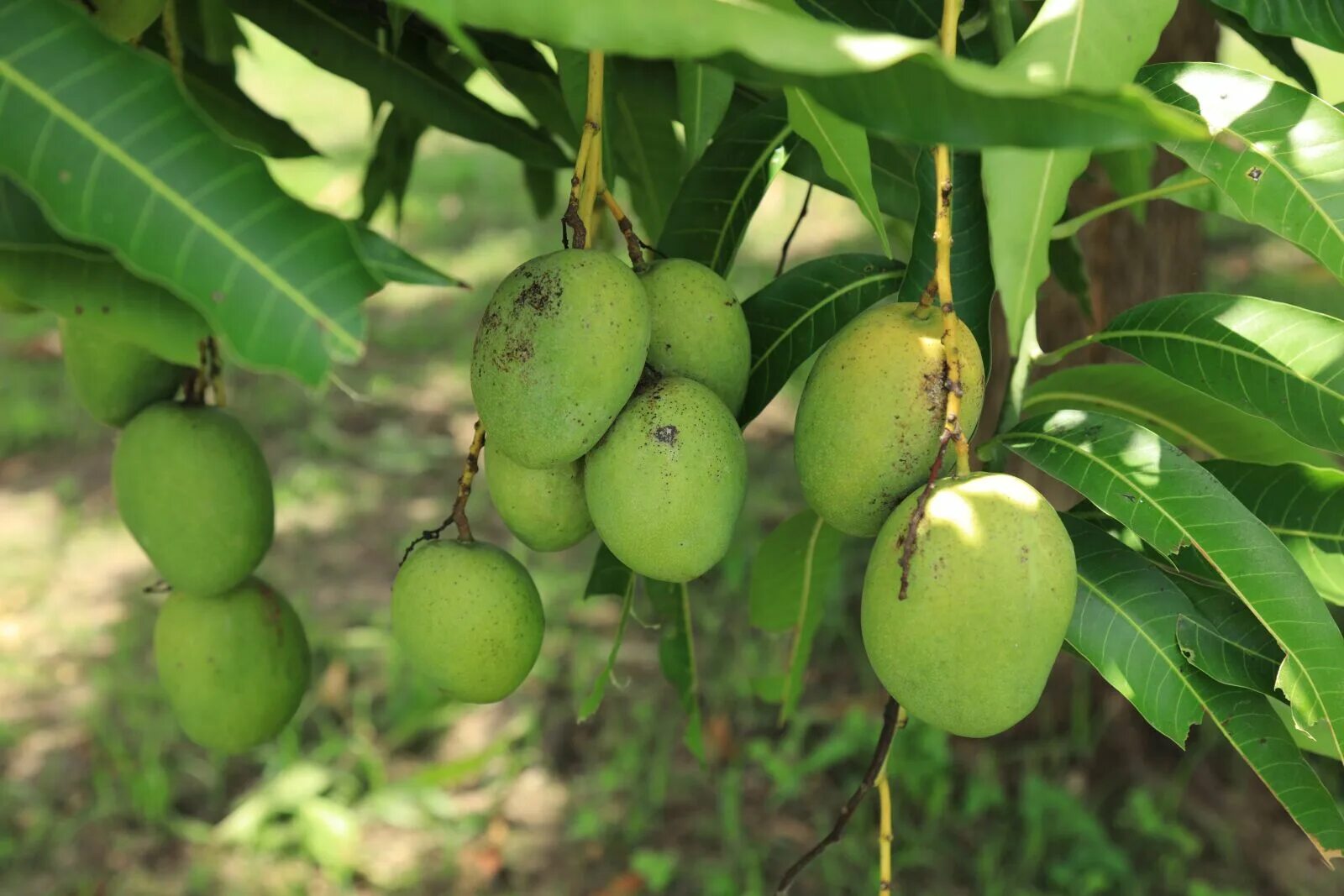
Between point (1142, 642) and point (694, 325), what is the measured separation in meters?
0.42

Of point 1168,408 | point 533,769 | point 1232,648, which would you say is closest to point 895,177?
point 1168,408

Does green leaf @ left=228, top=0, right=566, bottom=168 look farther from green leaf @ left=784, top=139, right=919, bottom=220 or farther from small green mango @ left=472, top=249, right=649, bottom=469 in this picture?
small green mango @ left=472, top=249, right=649, bottom=469

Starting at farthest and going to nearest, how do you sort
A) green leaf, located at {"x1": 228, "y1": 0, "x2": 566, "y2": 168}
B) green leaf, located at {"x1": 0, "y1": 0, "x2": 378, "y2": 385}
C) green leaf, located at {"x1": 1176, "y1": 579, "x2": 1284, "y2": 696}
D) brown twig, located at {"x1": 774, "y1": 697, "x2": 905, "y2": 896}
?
green leaf, located at {"x1": 228, "y1": 0, "x2": 566, "y2": 168}
brown twig, located at {"x1": 774, "y1": 697, "x2": 905, "y2": 896}
green leaf, located at {"x1": 1176, "y1": 579, "x2": 1284, "y2": 696}
green leaf, located at {"x1": 0, "y1": 0, "x2": 378, "y2": 385}

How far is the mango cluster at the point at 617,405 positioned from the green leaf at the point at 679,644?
0.25m

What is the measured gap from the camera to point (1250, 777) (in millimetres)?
2627

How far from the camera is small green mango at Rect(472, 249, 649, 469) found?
34.2 inches

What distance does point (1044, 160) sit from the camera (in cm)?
75

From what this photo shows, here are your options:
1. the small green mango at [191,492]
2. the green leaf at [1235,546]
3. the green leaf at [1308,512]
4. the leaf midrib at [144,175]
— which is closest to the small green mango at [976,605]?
the green leaf at [1235,546]

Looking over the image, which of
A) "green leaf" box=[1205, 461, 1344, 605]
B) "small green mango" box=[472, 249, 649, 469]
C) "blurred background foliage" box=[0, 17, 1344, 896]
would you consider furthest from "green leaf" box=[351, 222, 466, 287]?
"blurred background foliage" box=[0, 17, 1344, 896]

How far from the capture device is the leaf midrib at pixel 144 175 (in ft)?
2.28

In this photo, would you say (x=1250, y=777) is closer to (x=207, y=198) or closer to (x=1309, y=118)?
(x=1309, y=118)

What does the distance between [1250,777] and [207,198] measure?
2569 mm

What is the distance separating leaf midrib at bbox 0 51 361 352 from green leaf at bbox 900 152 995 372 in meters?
0.53

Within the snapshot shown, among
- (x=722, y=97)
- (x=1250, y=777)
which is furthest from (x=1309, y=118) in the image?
(x=1250, y=777)
